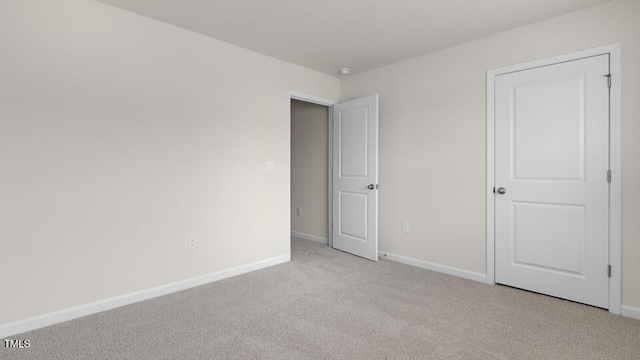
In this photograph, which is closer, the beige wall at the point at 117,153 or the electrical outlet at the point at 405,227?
the beige wall at the point at 117,153

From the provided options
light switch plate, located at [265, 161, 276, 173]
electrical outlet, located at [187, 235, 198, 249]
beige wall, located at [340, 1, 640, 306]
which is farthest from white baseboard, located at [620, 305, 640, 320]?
electrical outlet, located at [187, 235, 198, 249]

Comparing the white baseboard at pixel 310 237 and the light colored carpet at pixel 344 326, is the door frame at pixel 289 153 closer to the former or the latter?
the white baseboard at pixel 310 237

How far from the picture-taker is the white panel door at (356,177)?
3904mm

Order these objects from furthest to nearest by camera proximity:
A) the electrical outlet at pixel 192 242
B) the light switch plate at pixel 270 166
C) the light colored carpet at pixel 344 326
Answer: the light switch plate at pixel 270 166 → the electrical outlet at pixel 192 242 → the light colored carpet at pixel 344 326

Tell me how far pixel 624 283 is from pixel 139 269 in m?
3.80

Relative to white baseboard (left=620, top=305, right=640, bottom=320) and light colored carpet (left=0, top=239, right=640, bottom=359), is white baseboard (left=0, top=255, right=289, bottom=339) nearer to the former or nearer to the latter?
light colored carpet (left=0, top=239, right=640, bottom=359)

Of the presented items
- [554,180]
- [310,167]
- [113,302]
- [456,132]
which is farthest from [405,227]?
[113,302]

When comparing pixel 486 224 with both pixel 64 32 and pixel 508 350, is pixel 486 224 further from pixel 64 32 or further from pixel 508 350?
pixel 64 32

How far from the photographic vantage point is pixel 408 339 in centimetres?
208

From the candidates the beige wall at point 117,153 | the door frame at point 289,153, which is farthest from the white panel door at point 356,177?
the beige wall at point 117,153

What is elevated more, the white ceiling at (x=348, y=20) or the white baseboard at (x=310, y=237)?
the white ceiling at (x=348, y=20)

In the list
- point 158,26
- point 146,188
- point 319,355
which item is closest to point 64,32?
point 158,26

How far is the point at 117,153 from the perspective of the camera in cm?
260

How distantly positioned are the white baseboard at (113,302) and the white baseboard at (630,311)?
3.13 metres
